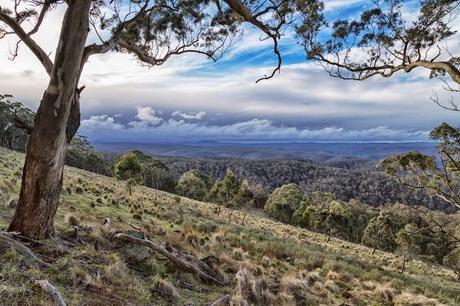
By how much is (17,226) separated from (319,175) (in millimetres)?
155898

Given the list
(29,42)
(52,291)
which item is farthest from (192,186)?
(52,291)

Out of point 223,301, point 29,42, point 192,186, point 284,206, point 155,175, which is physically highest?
point 29,42

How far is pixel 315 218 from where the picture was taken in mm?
46375

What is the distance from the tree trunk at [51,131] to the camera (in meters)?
6.32

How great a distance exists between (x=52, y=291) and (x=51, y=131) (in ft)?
9.22

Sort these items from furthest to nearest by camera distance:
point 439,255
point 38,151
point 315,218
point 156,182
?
point 156,182 → point 439,255 → point 315,218 → point 38,151

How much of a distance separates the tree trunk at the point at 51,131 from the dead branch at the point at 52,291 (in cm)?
219

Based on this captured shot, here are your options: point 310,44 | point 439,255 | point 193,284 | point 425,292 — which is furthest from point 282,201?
point 193,284

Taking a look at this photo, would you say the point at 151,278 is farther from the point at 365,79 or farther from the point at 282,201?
the point at 282,201

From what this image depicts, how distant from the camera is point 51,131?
6324 mm

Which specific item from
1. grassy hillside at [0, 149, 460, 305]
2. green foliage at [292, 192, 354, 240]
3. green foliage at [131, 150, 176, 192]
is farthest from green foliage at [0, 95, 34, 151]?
grassy hillside at [0, 149, 460, 305]

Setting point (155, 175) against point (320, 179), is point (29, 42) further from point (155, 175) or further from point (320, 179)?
point (320, 179)

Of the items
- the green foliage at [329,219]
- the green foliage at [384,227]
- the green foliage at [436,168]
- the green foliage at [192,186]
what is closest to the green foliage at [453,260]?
the green foliage at [384,227]

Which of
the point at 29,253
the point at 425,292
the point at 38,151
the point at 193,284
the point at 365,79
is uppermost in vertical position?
the point at 365,79
